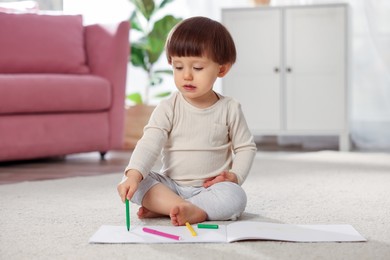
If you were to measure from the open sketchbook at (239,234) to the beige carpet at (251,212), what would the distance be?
24mm

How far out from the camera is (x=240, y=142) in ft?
5.73

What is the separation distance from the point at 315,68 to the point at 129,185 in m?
2.46

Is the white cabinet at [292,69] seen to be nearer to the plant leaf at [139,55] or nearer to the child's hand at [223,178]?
the plant leaf at [139,55]

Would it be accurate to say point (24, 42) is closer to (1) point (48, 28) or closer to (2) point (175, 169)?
(1) point (48, 28)

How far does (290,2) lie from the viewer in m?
4.12

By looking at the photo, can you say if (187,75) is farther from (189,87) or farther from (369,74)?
(369,74)

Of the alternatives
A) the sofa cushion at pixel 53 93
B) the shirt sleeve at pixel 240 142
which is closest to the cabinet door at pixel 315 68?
the sofa cushion at pixel 53 93

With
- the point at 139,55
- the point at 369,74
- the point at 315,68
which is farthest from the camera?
the point at 139,55

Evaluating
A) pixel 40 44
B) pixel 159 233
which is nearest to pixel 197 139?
pixel 159 233

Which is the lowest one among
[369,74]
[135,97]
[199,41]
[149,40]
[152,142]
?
[135,97]

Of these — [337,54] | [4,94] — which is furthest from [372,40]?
[4,94]

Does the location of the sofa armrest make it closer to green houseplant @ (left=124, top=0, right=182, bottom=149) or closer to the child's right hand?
green houseplant @ (left=124, top=0, right=182, bottom=149)

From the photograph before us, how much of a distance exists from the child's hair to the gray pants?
0.99ft

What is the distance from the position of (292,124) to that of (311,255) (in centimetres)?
260
